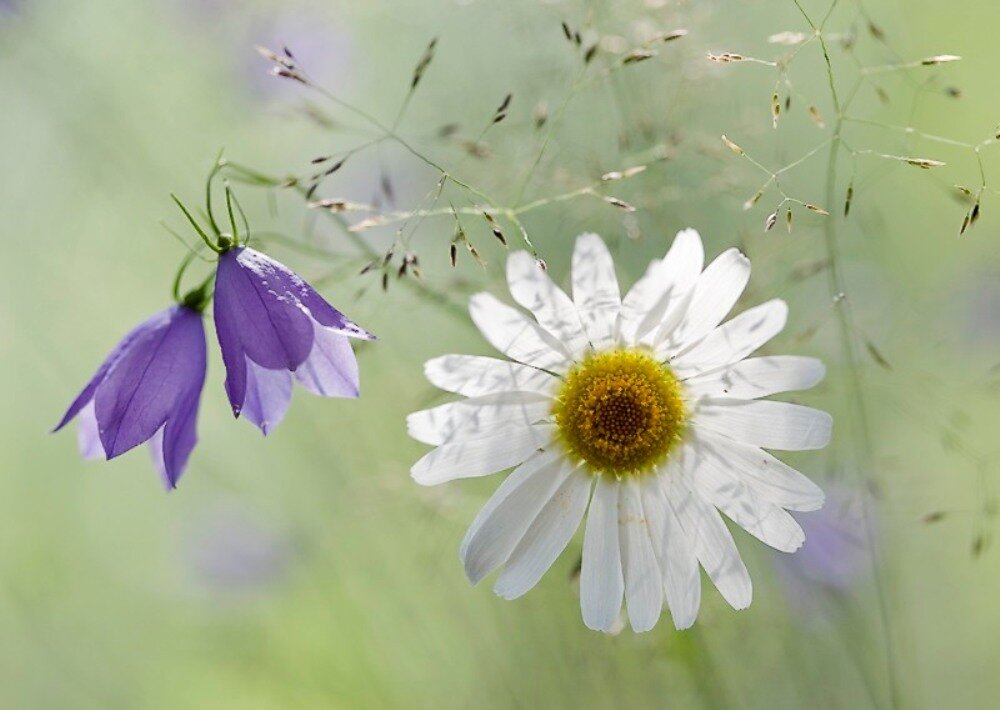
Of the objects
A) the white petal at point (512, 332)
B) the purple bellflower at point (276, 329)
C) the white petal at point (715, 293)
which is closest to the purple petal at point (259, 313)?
the purple bellflower at point (276, 329)

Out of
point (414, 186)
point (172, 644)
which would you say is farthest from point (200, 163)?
point (172, 644)

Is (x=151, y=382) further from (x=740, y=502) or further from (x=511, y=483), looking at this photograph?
(x=740, y=502)

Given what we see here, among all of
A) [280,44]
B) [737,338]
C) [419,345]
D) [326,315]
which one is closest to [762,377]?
[737,338]

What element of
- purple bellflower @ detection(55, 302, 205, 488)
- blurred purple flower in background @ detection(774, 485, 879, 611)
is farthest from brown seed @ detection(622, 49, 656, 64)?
blurred purple flower in background @ detection(774, 485, 879, 611)

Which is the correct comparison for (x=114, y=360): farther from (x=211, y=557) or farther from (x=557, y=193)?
(x=211, y=557)

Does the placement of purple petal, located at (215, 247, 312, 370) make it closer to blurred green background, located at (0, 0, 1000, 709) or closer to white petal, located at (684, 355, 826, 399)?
blurred green background, located at (0, 0, 1000, 709)
